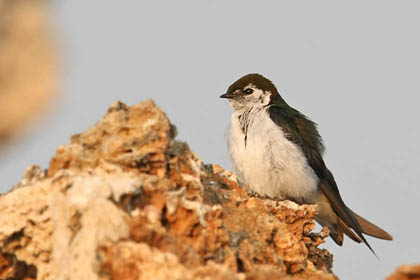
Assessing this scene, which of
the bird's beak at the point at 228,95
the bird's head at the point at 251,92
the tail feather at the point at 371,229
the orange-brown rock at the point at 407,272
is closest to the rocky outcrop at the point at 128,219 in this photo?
the orange-brown rock at the point at 407,272

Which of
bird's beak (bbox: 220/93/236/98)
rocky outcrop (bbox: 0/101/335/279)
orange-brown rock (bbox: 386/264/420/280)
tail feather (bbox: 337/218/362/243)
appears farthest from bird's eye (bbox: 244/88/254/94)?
orange-brown rock (bbox: 386/264/420/280)

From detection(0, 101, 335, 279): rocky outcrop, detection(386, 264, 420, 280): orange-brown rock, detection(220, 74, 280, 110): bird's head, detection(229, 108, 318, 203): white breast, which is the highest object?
detection(220, 74, 280, 110): bird's head

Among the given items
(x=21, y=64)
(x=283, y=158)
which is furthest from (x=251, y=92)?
(x=21, y=64)

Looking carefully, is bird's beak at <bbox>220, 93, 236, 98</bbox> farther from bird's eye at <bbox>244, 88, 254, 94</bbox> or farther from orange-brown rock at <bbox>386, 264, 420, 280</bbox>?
orange-brown rock at <bbox>386, 264, 420, 280</bbox>

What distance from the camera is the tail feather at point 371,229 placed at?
29.3 feet

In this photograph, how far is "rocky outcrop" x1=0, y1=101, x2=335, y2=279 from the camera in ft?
12.9

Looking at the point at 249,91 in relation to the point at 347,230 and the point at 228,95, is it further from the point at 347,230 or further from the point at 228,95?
the point at 347,230

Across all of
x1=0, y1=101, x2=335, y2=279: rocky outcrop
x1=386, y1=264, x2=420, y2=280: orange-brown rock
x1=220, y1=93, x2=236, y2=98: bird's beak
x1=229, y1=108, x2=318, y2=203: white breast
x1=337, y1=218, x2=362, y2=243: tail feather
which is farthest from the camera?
x1=220, y1=93, x2=236, y2=98: bird's beak

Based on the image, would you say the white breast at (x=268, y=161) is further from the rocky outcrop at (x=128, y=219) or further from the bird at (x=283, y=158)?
the rocky outcrop at (x=128, y=219)

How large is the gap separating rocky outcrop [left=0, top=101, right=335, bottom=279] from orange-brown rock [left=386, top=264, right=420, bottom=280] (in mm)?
595

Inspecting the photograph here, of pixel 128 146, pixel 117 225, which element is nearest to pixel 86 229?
pixel 117 225

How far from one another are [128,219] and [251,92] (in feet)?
19.0

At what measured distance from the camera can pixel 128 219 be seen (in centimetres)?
414

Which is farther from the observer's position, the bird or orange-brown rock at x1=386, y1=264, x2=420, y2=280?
the bird
